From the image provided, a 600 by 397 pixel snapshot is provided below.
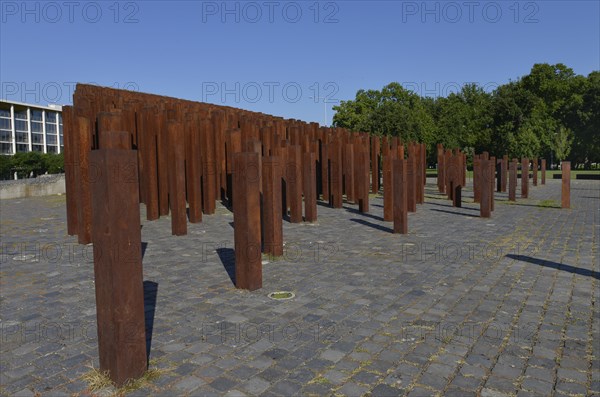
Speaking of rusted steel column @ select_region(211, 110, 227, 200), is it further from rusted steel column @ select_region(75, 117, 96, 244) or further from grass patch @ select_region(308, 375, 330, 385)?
grass patch @ select_region(308, 375, 330, 385)

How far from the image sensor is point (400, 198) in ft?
30.9

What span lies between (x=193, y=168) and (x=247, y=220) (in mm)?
5912

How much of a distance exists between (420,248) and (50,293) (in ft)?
18.3

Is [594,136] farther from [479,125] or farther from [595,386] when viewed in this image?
[595,386]

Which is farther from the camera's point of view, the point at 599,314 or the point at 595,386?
the point at 599,314

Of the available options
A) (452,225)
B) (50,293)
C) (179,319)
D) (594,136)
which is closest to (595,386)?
(179,319)

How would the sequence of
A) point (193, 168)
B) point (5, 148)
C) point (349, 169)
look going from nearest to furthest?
1. point (193, 168)
2. point (349, 169)
3. point (5, 148)

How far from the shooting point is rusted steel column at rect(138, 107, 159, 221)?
10281mm

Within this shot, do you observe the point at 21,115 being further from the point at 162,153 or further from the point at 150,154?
the point at 162,153

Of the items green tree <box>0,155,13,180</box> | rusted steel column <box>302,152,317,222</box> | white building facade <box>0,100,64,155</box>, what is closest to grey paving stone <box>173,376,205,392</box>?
rusted steel column <box>302,152,317,222</box>

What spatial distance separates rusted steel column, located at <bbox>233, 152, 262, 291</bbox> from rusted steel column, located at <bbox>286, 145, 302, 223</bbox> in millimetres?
5079

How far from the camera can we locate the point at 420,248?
786cm

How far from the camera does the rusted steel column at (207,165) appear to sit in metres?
11.6

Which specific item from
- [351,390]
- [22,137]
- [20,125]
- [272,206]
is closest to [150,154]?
[272,206]
